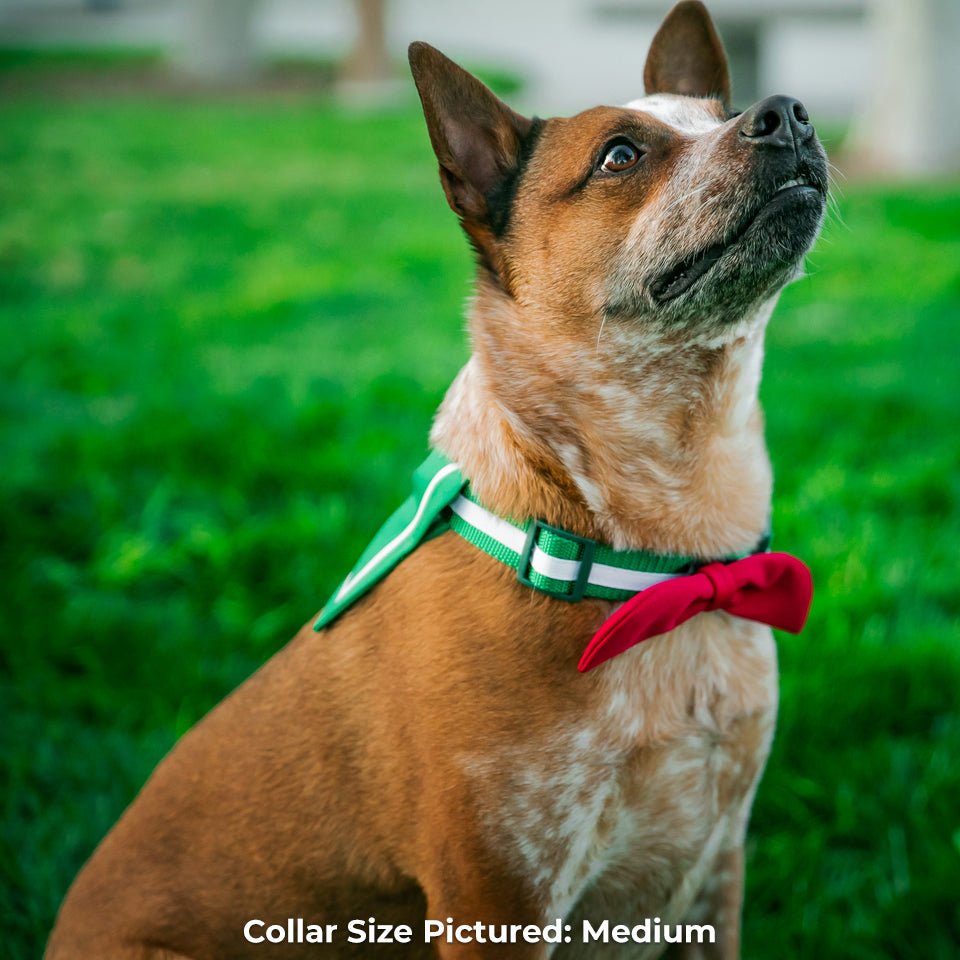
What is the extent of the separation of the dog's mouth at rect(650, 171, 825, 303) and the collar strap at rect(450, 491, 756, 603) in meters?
0.50

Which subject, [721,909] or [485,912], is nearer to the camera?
[485,912]

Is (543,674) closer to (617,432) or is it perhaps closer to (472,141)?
(617,432)

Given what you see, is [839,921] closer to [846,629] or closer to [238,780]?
[846,629]

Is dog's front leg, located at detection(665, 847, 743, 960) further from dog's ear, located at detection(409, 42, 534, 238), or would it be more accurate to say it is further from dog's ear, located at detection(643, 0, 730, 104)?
dog's ear, located at detection(643, 0, 730, 104)


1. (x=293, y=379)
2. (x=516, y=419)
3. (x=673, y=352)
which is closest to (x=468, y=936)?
(x=516, y=419)

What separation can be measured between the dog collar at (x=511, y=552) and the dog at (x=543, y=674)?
2cm

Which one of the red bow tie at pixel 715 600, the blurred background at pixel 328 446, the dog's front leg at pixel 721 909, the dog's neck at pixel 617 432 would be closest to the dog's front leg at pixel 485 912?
the red bow tie at pixel 715 600

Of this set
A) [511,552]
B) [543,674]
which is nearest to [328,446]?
[511,552]

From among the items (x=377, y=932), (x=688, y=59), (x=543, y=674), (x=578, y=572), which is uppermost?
(x=688, y=59)

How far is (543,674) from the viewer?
6.20 ft

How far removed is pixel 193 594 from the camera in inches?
143

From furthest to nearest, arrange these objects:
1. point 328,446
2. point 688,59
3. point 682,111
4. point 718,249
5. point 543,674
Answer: point 328,446 < point 688,59 < point 682,111 < point 718,249 < point 543,674

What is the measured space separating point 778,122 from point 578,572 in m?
0.89

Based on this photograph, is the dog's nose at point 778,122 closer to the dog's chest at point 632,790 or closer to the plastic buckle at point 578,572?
the plastic buckle at point 578,572
